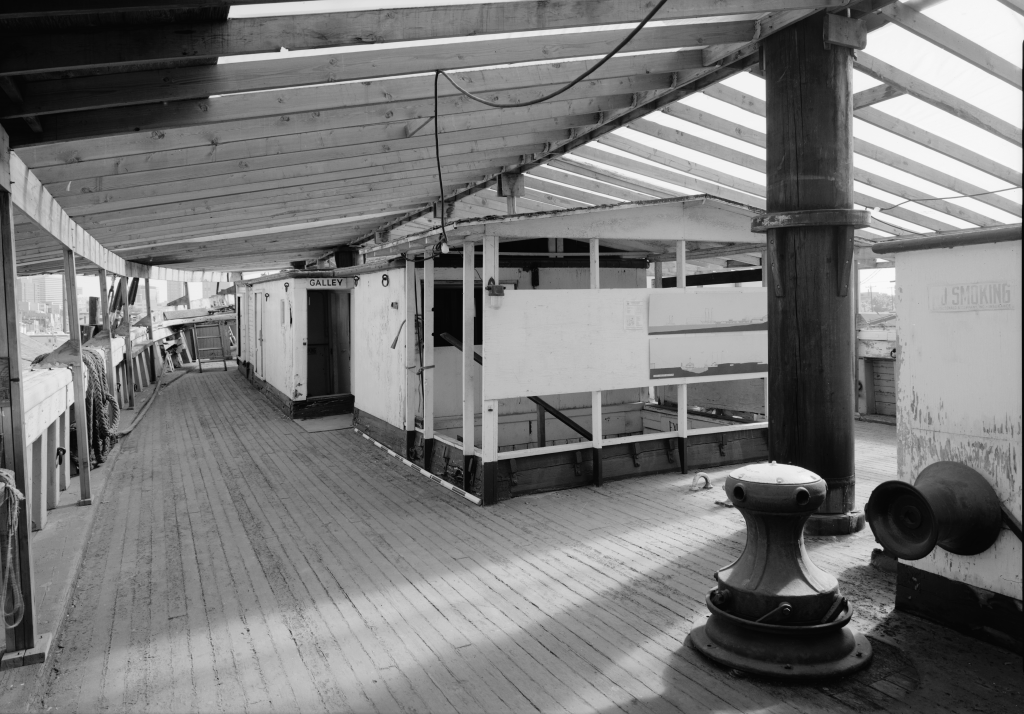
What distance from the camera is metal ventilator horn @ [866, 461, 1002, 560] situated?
3.29m

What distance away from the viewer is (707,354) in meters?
7.40

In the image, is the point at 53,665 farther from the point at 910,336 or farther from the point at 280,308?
the point at 280,308

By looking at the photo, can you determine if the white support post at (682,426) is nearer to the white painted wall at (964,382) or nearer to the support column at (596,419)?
the support column at (596,419)

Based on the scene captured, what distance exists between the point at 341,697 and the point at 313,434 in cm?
738

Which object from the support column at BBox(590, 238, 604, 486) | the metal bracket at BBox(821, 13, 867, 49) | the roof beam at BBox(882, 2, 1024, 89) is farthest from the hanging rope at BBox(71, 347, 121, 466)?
the roof beam at BBox(882, 2, 1024, 89)

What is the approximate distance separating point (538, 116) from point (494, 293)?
159 cm

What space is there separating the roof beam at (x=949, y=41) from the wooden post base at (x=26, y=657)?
647 centimetres

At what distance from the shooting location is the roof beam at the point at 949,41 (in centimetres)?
487

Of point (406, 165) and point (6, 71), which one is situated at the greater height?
point (406, 165)

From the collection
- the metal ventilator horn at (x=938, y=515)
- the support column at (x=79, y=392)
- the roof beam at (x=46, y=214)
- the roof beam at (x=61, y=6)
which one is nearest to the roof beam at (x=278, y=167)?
the roof beam at (x=46, y=214)

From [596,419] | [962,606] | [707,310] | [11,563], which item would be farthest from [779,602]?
[707,310]

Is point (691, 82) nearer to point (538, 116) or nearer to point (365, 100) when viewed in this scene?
point (538, 116)

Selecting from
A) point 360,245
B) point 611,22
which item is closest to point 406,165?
point 611,22

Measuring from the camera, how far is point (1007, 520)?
10.9 ft
